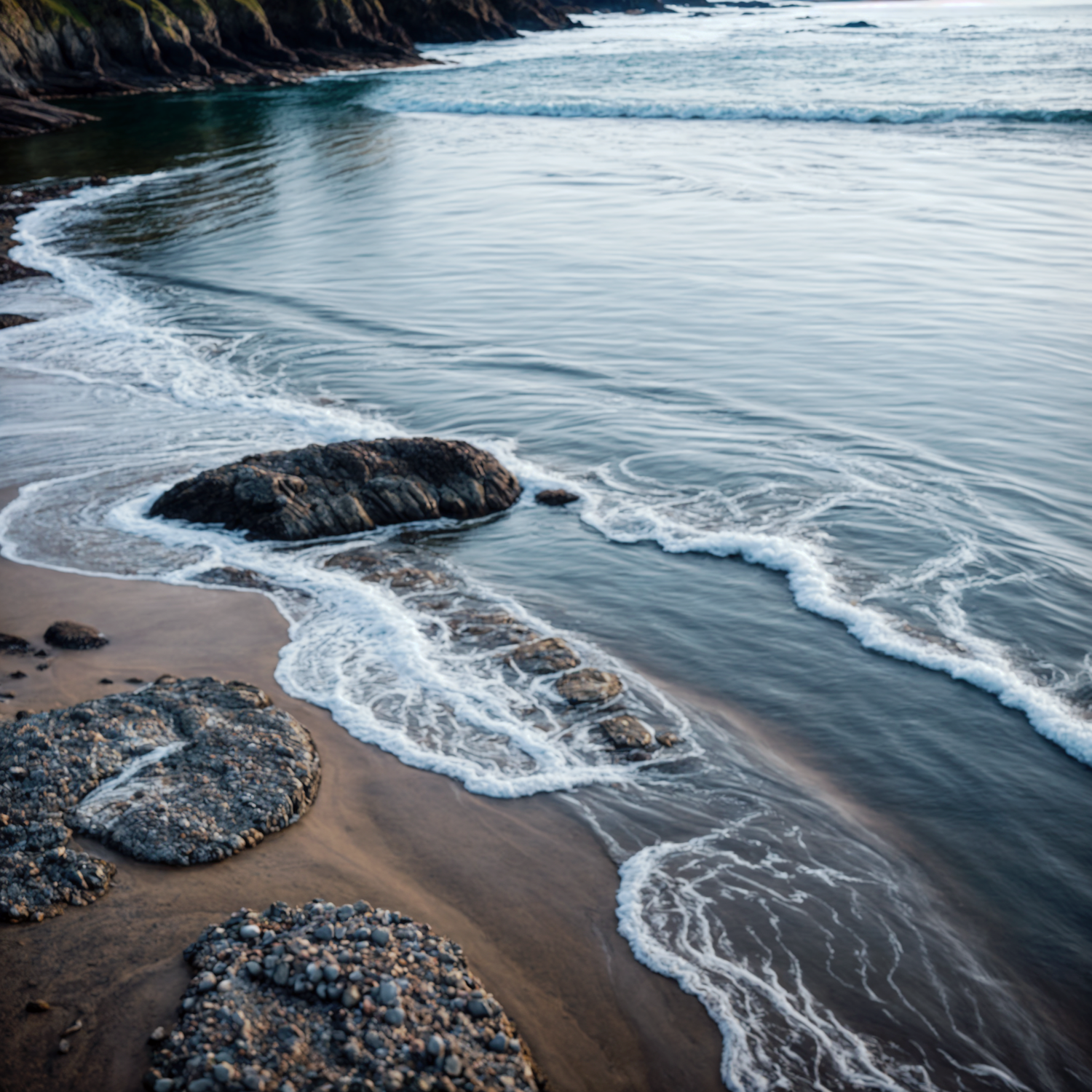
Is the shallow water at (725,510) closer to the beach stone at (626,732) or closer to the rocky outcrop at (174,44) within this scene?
the beach stone at (626,732)

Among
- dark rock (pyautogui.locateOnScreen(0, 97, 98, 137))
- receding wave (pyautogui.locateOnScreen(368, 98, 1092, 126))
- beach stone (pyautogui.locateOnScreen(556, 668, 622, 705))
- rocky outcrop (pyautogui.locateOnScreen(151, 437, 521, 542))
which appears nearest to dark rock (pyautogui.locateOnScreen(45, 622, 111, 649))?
rocky outcrop (pyautogui.locateOnScreen(151, 437, 521, 542))

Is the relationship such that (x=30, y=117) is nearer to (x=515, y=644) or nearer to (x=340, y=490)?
(x=340, y=490)

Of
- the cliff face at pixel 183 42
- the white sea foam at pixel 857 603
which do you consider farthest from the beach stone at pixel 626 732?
the cliff face at pixel 183 42

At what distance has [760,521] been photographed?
9.85 meters

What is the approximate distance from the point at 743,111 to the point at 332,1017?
4464 centimetres

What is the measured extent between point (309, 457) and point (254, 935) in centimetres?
623

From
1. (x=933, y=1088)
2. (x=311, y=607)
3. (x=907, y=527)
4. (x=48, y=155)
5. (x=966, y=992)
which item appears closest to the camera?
(x=933, y=1088)

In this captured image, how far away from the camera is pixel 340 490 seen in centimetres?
975

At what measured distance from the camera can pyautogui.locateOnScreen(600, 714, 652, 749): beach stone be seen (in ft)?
21.5

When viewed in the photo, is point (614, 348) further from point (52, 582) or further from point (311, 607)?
point (52, 582)

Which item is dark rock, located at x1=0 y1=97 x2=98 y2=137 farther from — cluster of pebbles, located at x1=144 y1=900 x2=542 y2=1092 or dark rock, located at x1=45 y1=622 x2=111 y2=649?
cluster of pebbles, located at x1=144 y1=900 x2=542 y2=1092

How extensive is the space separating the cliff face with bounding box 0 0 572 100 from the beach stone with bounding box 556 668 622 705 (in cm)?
5109

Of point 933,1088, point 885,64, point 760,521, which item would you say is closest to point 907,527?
point 760,521

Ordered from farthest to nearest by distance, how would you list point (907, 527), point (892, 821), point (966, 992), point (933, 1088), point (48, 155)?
1. point (48, 155)
2. point (907, 527)
3. point (892, 821)
4. point (966, 992)
5. point (933, 1088)
